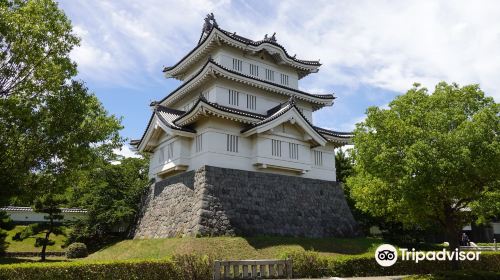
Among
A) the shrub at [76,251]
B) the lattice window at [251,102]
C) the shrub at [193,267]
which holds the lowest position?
the shrub at [76,251]

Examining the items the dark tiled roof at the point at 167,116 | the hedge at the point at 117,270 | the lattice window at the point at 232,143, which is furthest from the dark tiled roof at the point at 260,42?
the hedge at the point at 117,270

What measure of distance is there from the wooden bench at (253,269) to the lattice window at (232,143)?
1033 centimetres

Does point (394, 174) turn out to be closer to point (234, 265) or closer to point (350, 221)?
point (234, 265)

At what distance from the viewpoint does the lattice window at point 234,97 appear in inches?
1048

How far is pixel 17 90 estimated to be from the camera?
497 inches

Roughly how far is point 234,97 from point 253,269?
1537 cm

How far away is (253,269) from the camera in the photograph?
1376 cm

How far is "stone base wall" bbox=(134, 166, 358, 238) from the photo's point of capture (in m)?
21.6

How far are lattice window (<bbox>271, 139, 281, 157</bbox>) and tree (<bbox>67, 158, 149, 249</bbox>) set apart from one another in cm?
1137

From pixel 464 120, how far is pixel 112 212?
80.3ft

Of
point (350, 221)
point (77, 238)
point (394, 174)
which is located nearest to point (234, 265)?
point (394, 174)

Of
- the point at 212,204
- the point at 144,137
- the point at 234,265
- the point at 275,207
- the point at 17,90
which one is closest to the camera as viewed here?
the point at 17,90

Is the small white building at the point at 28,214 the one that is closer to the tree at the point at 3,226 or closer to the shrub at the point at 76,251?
the tree at the point at 3,226

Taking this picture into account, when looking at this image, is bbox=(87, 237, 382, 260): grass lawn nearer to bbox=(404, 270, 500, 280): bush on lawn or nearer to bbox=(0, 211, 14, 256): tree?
bbox=(404, 270, 500, 280): bush on lawn
